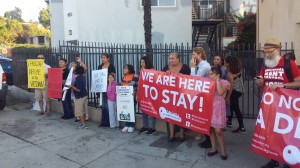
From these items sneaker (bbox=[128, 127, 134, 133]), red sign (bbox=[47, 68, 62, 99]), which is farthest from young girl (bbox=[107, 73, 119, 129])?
red sign (bbox=[47, 68, 62, 99])

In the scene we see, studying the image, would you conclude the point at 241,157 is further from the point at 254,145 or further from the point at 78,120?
the point at 78,120

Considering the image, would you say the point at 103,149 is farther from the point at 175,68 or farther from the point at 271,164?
the point at 271,164

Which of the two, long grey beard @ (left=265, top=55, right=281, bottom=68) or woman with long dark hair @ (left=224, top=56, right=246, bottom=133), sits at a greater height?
long grey beard @ (left=265, top=55, right=281, bottom=68)

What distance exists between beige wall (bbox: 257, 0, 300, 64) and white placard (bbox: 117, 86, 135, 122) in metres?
5.61

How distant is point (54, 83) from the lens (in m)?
8.56

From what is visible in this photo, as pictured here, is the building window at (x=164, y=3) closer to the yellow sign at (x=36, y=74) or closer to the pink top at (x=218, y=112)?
the yellow sign at (x=36, y=74)

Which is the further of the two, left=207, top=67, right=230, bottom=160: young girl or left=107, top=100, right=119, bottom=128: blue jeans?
left=107, top=100, right=119, bottom=128: blue jeans

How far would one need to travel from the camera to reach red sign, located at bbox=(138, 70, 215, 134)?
17.9 ft

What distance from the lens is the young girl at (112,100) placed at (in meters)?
7.25

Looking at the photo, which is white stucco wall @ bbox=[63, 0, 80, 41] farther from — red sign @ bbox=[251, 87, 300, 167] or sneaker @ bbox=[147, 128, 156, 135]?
red sign @ bbox=[251, 87, 300, 167]

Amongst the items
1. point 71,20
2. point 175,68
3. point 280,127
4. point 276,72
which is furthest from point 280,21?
point 71,20

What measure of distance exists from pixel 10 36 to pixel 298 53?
154 ft

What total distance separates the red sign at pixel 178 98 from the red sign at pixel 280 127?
3.06 ft

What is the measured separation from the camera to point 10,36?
49219 millimetres
